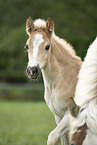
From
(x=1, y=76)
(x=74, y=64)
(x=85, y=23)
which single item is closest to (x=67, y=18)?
(x=85, y=23)

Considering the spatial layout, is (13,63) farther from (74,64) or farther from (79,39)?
(74,64)

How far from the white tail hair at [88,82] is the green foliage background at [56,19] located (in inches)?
414

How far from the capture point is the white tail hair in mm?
3498

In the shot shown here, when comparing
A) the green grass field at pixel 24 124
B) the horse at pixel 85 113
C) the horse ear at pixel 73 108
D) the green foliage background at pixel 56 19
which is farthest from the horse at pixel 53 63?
the green foliage background at pixel 56 19

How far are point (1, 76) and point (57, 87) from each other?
16447 mm

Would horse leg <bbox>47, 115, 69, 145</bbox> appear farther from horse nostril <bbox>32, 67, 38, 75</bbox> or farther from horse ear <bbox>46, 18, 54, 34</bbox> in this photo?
horse ear <bbox>46, 18, 54, 34</bbox>

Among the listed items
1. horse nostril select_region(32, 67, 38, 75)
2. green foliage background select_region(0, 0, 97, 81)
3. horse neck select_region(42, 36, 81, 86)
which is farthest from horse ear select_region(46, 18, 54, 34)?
green foliage background select_region(0, 0, 97, 81)

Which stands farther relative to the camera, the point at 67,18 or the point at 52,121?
the point at 67,18

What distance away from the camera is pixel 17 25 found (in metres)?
17.2

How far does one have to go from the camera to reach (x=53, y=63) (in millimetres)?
4859

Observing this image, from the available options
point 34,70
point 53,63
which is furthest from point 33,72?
point 53,63

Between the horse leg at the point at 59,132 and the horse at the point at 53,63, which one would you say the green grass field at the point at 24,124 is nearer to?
the horse at the point at 53,63

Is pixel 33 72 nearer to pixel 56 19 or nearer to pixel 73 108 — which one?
pixel 73 108

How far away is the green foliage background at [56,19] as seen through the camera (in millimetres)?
15164
